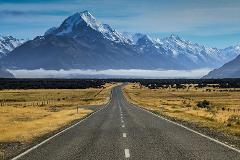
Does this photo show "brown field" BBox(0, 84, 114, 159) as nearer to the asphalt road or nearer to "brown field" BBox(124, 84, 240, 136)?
the asphalt road

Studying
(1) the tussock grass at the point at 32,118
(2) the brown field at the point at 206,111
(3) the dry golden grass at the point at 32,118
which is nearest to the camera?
(1) the tussock grass at the point at 32,118

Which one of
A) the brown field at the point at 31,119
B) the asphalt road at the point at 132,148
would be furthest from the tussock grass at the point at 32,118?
the asphalt road at the point at 132,148

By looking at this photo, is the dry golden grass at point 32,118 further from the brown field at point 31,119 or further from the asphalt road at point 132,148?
the asphalt road at point 132,148

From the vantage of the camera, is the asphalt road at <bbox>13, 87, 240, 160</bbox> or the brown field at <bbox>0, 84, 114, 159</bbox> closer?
the asphalt road at <bbox>13, 87, 240, 160</bbox>

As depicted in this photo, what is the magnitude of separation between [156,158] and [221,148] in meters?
4.45

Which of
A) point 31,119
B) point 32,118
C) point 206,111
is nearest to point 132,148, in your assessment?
point 31,119

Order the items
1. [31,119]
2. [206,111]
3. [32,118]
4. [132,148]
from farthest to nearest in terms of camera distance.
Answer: [206,111] < [32,118] < [31,119] < [132,148]

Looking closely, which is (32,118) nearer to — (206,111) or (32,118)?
(32,118)

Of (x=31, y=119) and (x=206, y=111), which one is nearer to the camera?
(x=31, y=119)

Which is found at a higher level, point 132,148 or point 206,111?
point 132,148

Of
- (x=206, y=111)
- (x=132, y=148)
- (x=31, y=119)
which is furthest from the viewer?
(x=206, y=111)

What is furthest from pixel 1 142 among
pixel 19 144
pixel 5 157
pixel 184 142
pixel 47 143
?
pixel 184 142

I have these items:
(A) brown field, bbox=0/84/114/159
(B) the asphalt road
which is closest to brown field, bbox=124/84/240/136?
(B) the asphalt road

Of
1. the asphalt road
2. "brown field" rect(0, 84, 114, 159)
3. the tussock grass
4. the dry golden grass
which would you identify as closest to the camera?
the asphalt road
